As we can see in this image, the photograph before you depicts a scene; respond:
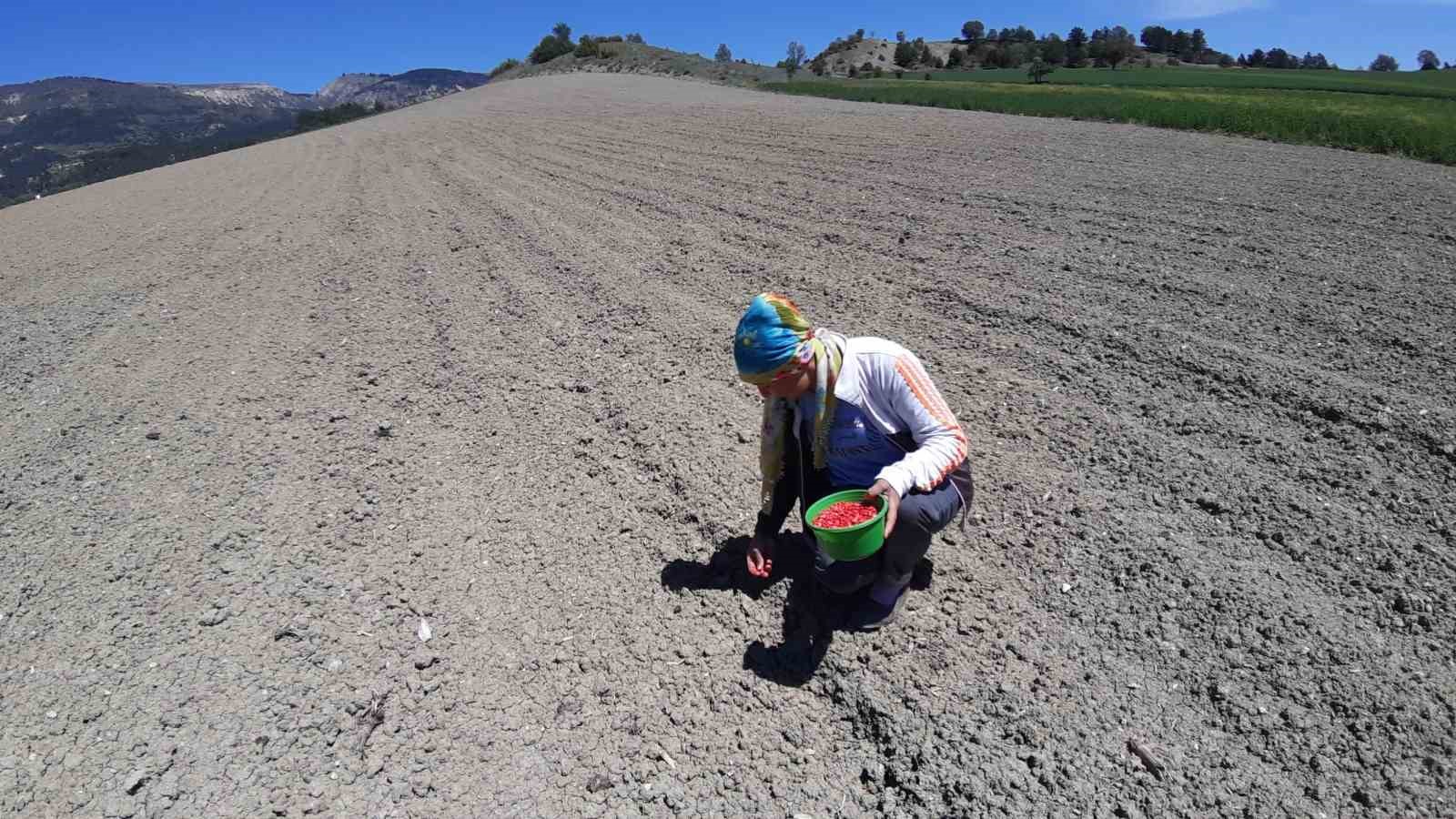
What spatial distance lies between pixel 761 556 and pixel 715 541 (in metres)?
0.52

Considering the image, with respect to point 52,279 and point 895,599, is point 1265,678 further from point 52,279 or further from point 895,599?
point 52,279

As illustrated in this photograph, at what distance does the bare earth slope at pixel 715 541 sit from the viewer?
2320mm

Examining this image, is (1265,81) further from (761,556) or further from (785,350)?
(785,350)

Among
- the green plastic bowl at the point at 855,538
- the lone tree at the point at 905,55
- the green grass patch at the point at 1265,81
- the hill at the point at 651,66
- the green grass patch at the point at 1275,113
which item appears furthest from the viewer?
the lone tree at the point at 905,55

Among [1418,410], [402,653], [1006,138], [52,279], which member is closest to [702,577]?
[402,653]

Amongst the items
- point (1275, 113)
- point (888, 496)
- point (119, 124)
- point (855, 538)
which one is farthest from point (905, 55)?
point (855, 538)

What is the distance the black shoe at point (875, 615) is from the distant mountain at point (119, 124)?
2827cm

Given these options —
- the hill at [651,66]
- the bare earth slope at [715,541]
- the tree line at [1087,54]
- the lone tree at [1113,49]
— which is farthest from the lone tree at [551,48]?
the bare earth slope at [715,541]

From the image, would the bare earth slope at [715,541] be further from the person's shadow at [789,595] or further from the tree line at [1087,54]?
the tree line at [1087,54]

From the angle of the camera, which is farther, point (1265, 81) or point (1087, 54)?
point (1087, 54)

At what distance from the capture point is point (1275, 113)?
15.8 m

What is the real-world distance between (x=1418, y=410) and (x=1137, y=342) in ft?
4.51

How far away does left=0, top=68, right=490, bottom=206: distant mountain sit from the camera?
89.6 feet

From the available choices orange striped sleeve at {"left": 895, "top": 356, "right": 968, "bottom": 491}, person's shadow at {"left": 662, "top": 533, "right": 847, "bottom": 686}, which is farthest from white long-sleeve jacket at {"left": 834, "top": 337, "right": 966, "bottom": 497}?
person's shadow at {"left": 662, "top": 533, "right": 847, "bottom": 686}
